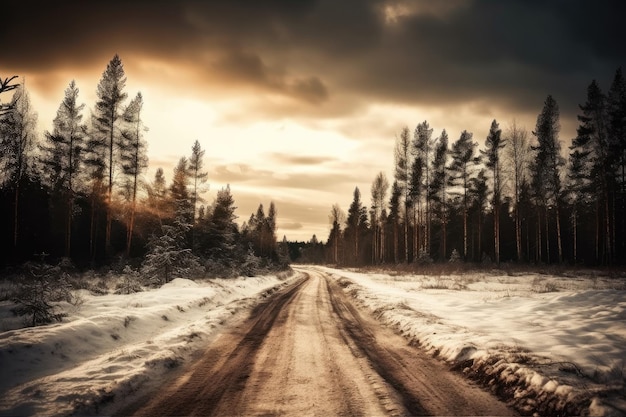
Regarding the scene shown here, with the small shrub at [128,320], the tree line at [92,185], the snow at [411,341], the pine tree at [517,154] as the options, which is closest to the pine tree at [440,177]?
the pine tree at [517,154]

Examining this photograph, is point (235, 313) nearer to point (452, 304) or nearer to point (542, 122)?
point (452, 304)

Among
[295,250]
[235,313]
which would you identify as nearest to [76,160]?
[235,313]

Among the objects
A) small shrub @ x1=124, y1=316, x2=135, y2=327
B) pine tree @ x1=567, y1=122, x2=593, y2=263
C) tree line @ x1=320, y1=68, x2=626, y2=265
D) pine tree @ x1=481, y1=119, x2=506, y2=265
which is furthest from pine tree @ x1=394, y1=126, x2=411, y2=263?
small shrub @ x1=124, y1=316, x2=135, y2=327

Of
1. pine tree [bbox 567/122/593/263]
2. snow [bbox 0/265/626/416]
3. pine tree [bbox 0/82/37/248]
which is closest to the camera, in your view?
snow [bbox 0/265/626/416]

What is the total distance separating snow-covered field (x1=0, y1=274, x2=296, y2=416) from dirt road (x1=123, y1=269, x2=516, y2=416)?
550 mm

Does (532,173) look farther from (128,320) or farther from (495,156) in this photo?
(128,320)

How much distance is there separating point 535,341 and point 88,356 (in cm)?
870

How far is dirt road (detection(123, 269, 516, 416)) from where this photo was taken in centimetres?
409

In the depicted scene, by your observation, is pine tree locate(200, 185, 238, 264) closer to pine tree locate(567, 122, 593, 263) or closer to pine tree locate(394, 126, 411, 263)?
pine tree locate(394, 126, 411, 263)

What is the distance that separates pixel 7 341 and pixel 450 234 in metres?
63.0

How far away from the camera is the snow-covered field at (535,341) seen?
14.2 ft

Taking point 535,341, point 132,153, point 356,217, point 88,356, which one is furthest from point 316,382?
point 356,217

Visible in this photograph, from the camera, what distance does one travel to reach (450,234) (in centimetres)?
6081

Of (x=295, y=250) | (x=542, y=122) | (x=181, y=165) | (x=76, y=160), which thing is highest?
(x=542, y=122)
